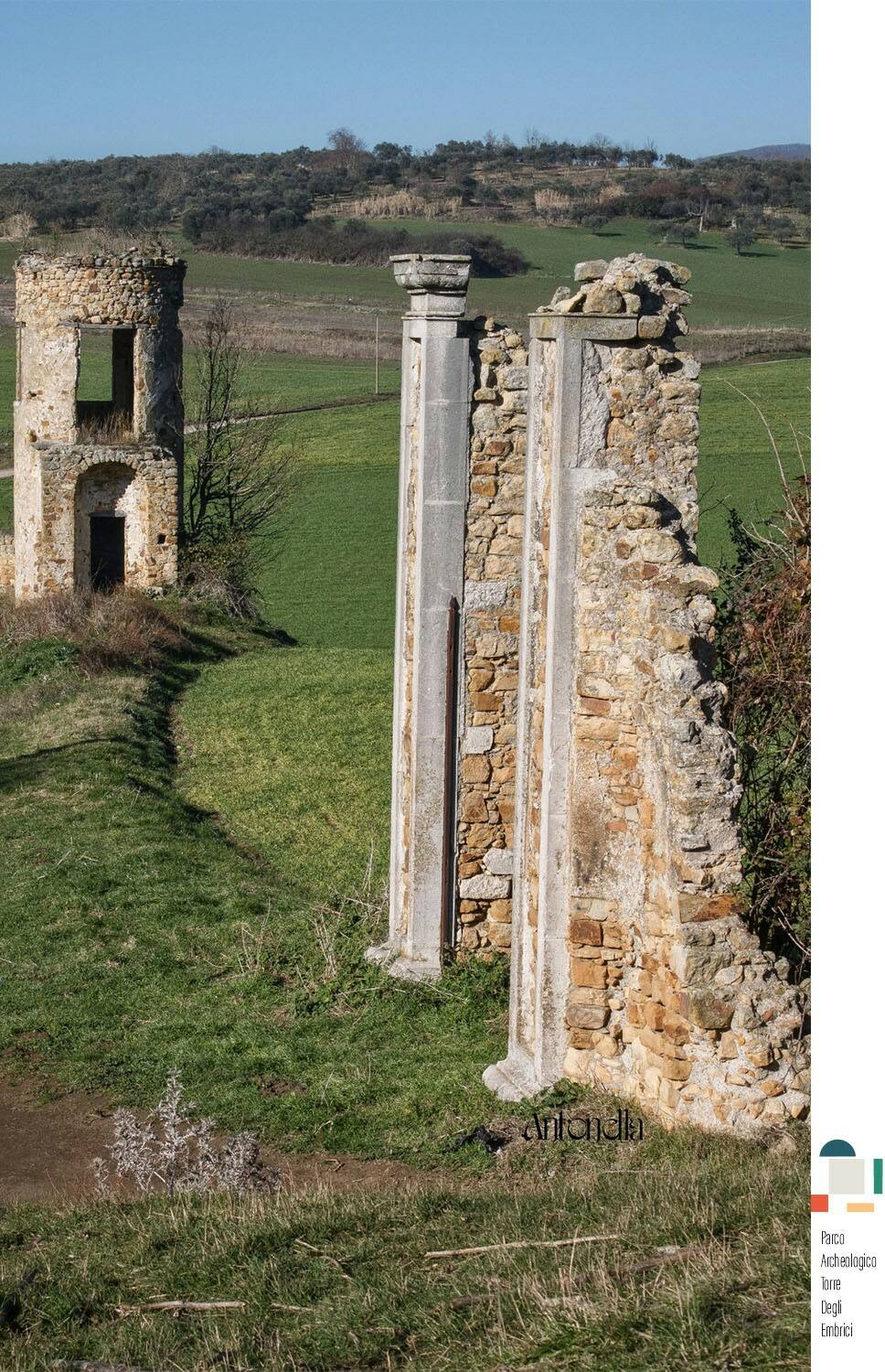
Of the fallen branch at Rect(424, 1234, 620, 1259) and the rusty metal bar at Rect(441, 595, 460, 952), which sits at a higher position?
the rusty metal bar at Rect(441, 595, 460, 952)

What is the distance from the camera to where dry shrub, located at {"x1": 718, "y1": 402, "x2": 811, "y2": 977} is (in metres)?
8.98

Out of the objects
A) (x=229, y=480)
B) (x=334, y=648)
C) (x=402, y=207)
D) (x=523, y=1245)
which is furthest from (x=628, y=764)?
(x=402, y=207)

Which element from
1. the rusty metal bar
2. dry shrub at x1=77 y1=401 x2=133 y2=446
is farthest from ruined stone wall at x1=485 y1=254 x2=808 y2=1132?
dry shrub at x1=77 y1=401 x2=133 y2=446

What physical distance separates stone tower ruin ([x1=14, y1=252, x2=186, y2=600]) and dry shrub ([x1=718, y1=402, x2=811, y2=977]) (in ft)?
61.6

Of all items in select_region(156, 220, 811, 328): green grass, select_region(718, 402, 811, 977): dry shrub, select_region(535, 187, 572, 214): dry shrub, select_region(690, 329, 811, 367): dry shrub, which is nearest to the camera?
select_region(718, 402, 811, 977): dry shrub

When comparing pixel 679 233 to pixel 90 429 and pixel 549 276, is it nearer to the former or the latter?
pixel 549 276

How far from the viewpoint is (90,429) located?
27.0 metres

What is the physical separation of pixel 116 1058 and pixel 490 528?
4.47 metres
